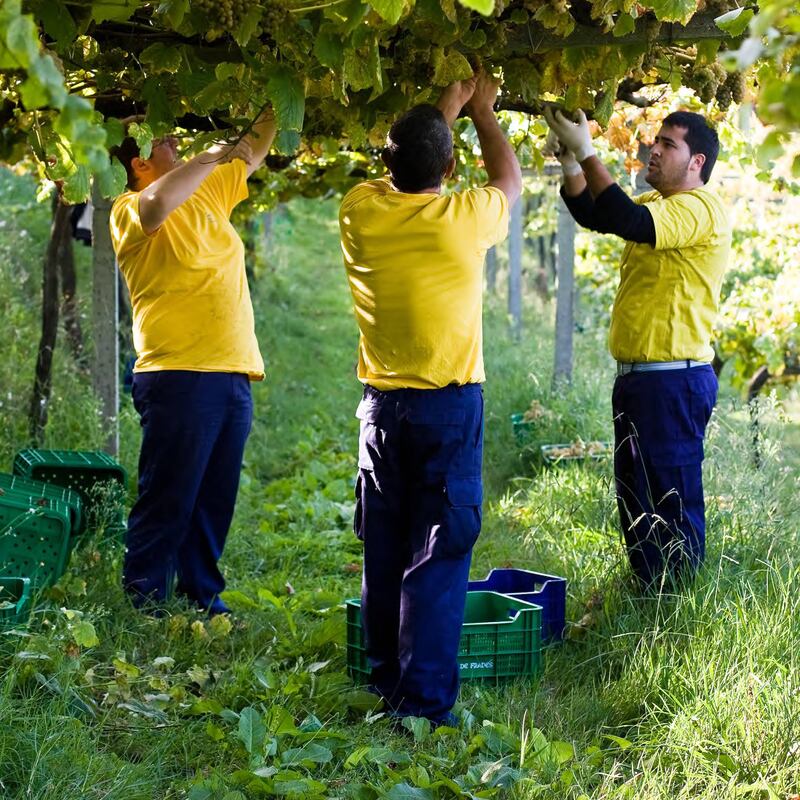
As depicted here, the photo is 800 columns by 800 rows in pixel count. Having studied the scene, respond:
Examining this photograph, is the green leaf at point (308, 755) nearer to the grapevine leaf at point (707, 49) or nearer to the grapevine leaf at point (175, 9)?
the grapevine leaf at point (175, 9)

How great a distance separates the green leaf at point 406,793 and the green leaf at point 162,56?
2055 millimetres

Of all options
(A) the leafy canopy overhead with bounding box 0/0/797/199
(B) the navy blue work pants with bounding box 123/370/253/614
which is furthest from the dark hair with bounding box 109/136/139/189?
(B) the navy blue work pants with bounding box 123/370/253/614

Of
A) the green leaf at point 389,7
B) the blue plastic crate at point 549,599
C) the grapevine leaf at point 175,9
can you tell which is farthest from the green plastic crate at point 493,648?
the green leaf at point 389,7

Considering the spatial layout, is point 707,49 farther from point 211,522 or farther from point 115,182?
point 211,522

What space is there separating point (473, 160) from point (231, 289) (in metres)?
1.78

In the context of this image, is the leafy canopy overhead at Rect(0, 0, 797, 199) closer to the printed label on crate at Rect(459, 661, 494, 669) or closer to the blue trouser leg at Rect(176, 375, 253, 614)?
the blue trouser leg at Rect(176, 375, 253, 614)

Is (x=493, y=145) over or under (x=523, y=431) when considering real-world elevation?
over

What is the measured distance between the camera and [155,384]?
15.3ft

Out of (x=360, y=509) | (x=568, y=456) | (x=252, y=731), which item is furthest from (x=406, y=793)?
(x=568, y=456)

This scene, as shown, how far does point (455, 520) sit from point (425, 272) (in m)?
0.81

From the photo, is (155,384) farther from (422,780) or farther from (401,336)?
(422,780)

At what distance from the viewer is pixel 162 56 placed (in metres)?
3.11

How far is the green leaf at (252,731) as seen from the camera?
346 cm

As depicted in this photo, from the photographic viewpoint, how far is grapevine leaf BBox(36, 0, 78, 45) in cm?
271
